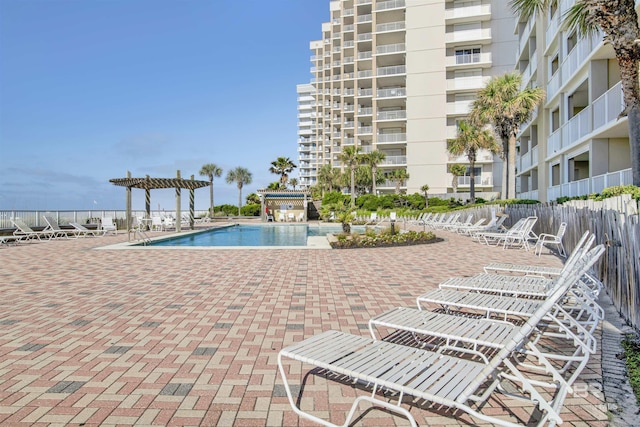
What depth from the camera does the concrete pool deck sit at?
8.77ft

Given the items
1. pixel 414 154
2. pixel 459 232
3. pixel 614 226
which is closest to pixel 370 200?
pixel 414 154

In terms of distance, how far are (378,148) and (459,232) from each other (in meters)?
31.3

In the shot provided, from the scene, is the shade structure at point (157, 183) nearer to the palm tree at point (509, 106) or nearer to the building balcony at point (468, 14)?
the palm tree at point (509, 106)

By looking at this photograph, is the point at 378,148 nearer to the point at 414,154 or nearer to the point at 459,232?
the point at 414,154

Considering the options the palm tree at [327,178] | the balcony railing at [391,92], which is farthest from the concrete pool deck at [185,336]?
the palm tree at [327,178]

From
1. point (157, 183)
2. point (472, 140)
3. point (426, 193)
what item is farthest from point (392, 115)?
point (157, 183)

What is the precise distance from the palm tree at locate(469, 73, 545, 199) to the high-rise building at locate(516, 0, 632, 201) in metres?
0.97

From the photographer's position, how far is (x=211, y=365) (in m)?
3.43

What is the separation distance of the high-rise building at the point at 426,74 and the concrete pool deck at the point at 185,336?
37.7m

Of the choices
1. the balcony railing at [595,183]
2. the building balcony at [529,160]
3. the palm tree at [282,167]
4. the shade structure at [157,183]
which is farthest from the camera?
the palm tree at [282,167]

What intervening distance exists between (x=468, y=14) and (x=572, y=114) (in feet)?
95.3

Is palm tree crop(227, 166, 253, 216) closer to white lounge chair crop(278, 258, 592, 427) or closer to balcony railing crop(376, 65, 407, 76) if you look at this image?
balcony railing crop(376, 65, 407, 76)

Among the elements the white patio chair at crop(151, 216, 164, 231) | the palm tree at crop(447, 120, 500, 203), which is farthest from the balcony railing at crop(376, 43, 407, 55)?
the white patio chair at crop(151, 216, 164, 231)

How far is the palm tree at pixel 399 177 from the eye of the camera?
45.4m
